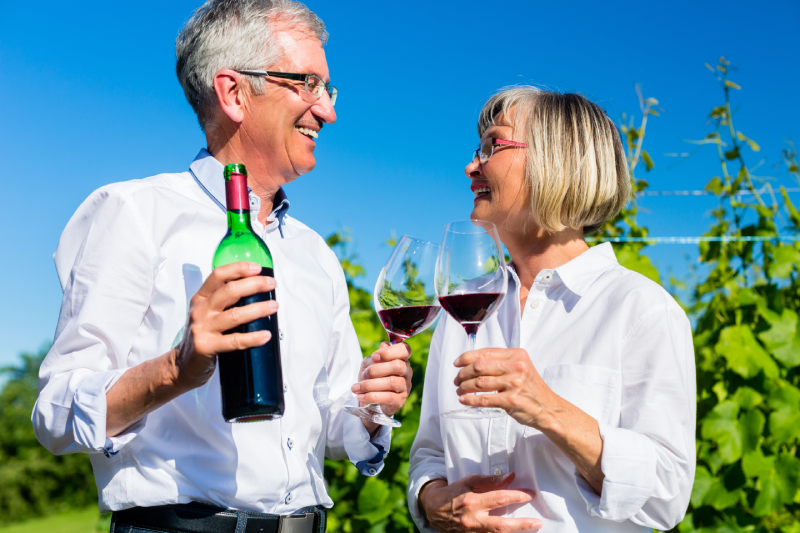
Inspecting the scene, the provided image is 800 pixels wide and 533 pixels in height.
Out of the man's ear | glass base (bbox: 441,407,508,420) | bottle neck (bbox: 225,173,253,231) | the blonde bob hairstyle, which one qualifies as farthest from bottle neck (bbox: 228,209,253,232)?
the blonde bob hairstyle

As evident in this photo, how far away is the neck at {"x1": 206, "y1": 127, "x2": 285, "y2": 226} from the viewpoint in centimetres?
220

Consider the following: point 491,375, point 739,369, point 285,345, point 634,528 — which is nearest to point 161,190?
point 285,345

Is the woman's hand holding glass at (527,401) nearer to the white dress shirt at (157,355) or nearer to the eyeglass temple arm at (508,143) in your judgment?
the white dress shirt at (157,355)

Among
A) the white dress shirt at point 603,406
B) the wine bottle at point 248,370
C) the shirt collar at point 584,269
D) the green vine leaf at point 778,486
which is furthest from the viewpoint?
the green vine leaf at point 778,486

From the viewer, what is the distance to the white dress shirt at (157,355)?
1.57 m

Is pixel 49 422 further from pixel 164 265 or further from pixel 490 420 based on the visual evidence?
pixel 490 420

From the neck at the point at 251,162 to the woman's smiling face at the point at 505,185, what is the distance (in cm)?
75

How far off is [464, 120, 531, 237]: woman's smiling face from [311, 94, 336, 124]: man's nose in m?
0.57

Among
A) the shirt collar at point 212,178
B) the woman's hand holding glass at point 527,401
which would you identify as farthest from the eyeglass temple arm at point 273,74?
the woman's hand holding glass at point 527,401

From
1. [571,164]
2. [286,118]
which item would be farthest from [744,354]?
[286,118]

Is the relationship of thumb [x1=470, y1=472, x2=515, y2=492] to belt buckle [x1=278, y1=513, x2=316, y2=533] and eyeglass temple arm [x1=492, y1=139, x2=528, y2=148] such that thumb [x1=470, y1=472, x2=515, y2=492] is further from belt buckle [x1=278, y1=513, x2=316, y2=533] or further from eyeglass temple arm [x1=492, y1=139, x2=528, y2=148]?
eyeglass temple arm [x1=492, y1=139, x2=528, y2=148]

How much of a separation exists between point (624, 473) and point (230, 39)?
188 centimetres

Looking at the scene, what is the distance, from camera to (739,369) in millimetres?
3053

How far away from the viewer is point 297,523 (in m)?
1.80
